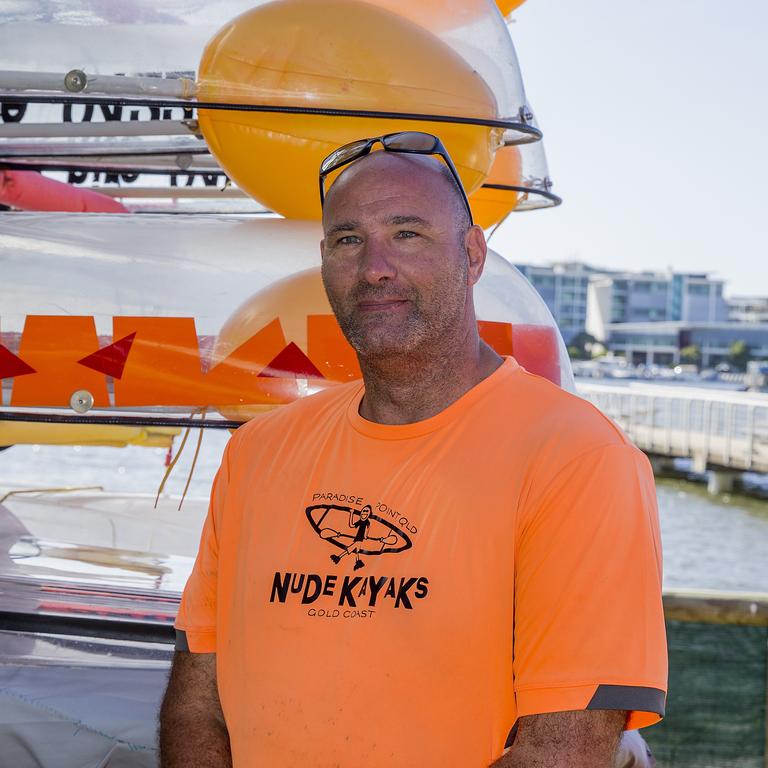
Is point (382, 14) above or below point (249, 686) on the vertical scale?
above

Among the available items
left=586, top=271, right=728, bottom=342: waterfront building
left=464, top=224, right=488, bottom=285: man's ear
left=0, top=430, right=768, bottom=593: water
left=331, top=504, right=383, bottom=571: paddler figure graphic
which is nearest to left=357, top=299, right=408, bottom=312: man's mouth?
left=464, top=224, right=488, bottom=285: man's ear

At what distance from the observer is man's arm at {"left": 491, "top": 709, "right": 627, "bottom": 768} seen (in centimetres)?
129

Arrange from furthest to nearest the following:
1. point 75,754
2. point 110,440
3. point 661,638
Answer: point 110,440, point 75,754, point 661,638

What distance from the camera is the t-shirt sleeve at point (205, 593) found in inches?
66.6

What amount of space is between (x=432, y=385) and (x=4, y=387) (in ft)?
4.57

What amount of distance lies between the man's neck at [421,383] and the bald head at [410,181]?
196 millimetres

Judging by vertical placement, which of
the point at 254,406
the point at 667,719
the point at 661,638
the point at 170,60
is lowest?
the point at 667,719

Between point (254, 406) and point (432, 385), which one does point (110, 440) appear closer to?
point (254, 406)

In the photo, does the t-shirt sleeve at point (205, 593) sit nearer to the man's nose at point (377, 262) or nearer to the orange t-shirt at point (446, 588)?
the orange t-shirt at point (446, 588)

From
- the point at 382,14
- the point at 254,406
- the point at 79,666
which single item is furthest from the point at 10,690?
the point at 382,14

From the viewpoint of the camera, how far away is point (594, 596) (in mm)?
1298

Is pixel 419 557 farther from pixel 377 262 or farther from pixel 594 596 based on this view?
pixel 377 262

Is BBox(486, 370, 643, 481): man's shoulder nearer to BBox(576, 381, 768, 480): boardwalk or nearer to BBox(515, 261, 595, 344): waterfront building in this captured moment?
BBox(576, 381, 768, 480): boardwalk

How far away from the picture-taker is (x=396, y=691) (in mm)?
1408
